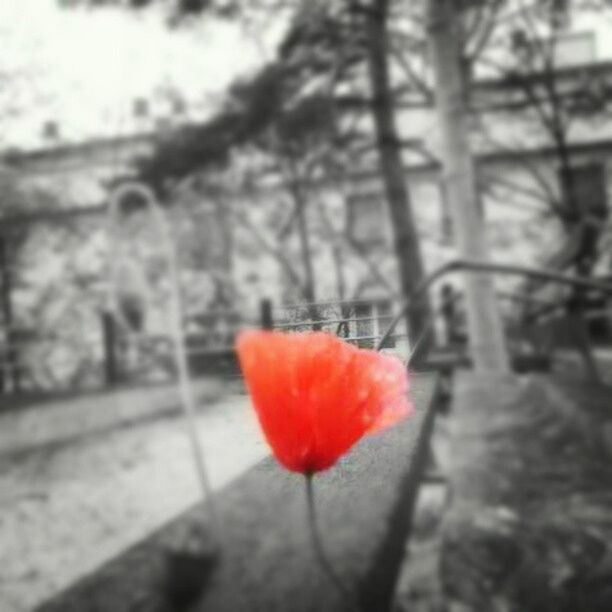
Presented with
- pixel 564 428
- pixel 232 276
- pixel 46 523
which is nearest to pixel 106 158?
pixel 232 276

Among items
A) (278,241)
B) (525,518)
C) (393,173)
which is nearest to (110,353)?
(278,241)

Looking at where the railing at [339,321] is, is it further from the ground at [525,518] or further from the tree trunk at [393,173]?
the tree trunk at [393,173]

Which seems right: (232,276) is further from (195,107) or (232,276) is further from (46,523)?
(46,523)

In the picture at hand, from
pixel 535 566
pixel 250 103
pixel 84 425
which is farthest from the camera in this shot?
pixel 84 425

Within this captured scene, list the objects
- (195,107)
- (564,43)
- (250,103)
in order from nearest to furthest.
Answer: (250,103) < (195,107) < (564,43)

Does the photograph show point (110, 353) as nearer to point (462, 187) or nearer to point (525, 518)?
point (462, 187)
